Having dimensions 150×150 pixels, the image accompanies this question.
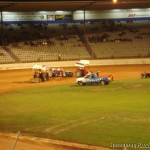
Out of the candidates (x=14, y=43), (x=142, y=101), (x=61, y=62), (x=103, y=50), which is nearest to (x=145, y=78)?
(x=142, y=101)

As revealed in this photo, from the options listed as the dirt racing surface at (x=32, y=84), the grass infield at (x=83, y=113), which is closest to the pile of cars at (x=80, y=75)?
the dirt racing surface at (x=32, y=84)

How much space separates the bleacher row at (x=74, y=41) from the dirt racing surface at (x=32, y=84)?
5.61 m

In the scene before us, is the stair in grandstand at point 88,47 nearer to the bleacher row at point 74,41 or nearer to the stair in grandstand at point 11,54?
the bleacher row at point 74,41

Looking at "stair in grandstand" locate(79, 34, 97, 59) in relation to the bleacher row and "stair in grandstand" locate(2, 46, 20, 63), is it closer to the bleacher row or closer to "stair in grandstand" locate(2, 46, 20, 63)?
the bleacher row

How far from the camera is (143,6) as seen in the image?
66000mm

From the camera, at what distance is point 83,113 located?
2373cm

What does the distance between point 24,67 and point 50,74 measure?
452 inches

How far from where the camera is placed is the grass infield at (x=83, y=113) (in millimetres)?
18672

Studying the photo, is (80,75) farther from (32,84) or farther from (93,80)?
(93,80)

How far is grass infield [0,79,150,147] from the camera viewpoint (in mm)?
18672

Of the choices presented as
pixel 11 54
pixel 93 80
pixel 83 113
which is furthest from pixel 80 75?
pixel 83 113

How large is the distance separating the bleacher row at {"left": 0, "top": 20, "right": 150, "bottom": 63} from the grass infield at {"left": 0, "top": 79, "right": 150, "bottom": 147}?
883 inches

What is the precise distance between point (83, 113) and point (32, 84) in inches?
624

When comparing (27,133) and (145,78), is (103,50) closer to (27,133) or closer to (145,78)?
(145,78)
